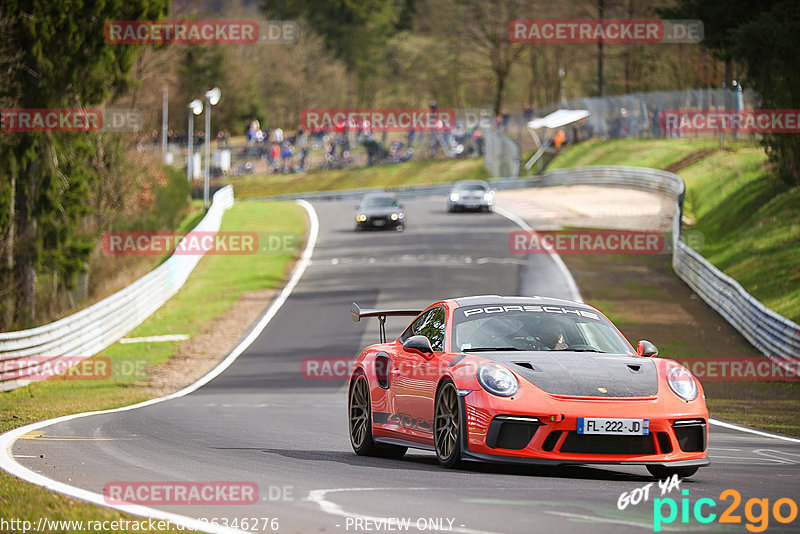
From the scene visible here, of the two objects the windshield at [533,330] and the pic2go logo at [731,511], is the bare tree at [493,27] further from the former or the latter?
the pic2go logo at [731,511]

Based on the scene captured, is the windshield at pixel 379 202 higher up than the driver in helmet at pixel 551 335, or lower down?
higher up

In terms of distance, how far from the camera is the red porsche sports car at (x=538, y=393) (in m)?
8.41

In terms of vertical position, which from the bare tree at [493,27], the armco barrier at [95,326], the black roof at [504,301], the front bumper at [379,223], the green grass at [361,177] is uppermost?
the bare tree at [493,27]

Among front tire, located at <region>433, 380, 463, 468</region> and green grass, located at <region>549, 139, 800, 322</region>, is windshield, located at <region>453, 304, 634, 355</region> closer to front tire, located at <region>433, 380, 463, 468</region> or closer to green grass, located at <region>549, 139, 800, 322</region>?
front tire, located at <region>433, 380, 463, 468</region>

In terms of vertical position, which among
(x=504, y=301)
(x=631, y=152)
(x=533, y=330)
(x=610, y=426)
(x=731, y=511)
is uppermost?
(x=631, y=152)

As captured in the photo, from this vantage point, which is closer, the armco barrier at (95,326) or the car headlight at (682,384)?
the car headlight at (682,384)

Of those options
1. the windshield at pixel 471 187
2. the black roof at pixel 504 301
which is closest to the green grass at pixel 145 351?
the black roof at pixel 504 301

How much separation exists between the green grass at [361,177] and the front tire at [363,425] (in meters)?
68.9

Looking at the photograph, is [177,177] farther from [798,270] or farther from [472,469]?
[472,469]

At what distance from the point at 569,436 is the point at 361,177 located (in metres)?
78.7

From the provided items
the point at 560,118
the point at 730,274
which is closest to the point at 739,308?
the point at 730,274

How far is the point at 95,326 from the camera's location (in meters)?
27.5

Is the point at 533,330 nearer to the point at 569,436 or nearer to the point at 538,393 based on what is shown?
the point at 538,393

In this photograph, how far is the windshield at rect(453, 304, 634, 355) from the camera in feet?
31.7
